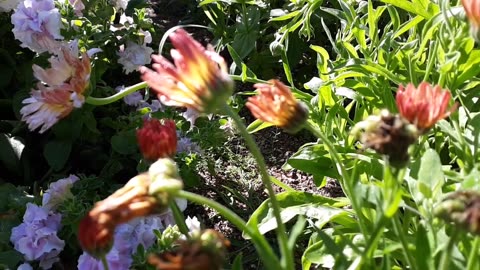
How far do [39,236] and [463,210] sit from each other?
941mm

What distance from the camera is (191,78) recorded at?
84 centimetres

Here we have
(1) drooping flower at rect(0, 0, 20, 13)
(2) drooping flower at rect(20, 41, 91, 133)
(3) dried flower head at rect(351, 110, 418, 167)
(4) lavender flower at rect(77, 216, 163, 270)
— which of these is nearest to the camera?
(3) dried flower head at rect(351, 110, 418, 167)

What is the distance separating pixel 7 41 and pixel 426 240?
1.34 meters

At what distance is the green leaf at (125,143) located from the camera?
173cm

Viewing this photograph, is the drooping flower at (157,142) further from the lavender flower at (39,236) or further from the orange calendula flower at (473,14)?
the lavender flower at (39,236)

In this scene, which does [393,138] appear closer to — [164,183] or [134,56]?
[164,183]

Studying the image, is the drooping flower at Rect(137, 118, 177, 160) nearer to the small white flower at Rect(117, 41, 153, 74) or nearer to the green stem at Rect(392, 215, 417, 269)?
the green stem at Rect(392, 215, 417, 269)

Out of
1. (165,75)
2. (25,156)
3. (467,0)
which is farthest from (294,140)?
(165,75)

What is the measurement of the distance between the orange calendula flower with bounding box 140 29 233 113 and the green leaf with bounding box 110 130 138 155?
0.89 meters

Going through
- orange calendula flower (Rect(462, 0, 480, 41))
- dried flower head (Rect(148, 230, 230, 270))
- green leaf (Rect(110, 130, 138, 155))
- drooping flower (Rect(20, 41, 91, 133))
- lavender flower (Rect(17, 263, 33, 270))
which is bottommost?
lavender flower (Rect(17, 263, 33, 270))

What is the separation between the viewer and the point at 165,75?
2.76 ft

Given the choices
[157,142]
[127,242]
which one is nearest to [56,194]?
[127,242]

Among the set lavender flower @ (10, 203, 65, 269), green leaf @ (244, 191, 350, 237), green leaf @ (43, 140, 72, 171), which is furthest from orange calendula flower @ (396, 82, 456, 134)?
green leaf @ (43, 140, 72, 171)

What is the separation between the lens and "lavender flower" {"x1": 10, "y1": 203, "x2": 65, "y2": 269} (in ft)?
4.88
